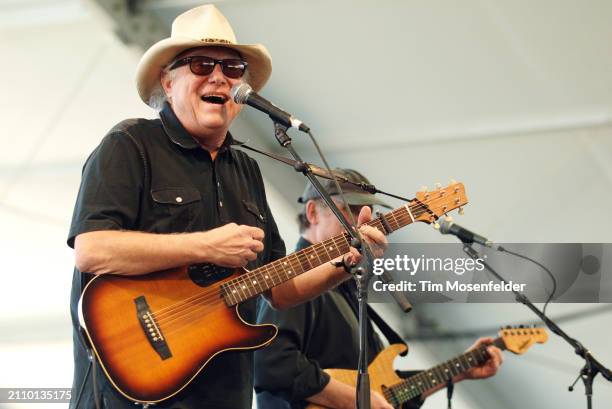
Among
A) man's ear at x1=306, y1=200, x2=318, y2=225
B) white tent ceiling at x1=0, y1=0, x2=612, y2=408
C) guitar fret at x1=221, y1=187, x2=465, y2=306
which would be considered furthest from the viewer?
white tent ceiling at x1=0, y1=0, x2=612, y2=408

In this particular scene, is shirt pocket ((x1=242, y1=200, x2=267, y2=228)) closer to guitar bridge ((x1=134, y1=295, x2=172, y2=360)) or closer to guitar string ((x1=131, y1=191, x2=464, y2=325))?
guitar string ((x1=131, y1=191, x2=464, y2=325))

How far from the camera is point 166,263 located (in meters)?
2.29

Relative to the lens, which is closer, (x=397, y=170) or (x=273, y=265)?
(x=273, y=265)

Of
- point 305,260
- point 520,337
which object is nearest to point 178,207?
point 305,260

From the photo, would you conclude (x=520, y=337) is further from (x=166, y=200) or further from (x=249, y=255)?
(x=166, y=200)

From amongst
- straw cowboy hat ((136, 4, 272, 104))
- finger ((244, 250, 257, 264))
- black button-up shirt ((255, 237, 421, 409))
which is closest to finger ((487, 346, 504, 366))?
black button-up shirt ((255, 237, 421, 409))

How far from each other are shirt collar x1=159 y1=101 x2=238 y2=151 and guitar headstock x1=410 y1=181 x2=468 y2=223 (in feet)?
2.08

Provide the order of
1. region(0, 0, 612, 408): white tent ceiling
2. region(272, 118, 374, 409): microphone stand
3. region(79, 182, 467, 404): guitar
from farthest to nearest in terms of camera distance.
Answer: region(0, 0, 612, 408): white tent ceiling → region(79, 182, 467, 404): guitar → region(272, 118, 374, 409): microphone stand

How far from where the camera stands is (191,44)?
8.55ft

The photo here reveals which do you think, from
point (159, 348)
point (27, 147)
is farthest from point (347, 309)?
point (27, 147)

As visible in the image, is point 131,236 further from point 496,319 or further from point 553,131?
point 496,319

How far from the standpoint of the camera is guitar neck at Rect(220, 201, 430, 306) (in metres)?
2.43

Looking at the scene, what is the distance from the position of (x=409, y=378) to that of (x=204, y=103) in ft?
6.11

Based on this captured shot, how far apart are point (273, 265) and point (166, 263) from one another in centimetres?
37
